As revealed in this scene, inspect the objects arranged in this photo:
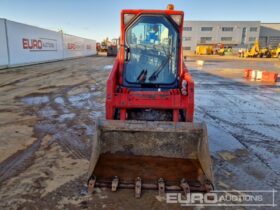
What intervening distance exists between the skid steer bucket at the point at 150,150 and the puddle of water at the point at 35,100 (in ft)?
16.8

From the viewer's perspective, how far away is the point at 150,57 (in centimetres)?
538

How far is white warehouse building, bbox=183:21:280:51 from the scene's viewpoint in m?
69.4

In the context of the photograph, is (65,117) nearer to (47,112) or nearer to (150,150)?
(47,112)

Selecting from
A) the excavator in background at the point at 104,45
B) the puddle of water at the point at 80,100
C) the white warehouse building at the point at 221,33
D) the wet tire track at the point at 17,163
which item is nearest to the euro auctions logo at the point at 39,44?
the puddle of water at the point at 80,100

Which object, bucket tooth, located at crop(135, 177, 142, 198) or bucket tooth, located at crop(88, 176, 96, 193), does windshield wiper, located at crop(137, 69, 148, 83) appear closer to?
bucket tooth, located at crop(135, 177, 142, 198)

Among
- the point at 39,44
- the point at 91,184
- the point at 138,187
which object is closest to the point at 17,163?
the point at 91,184

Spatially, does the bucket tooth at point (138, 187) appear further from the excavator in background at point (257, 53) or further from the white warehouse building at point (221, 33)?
the white warehouse building at point (221, 33)

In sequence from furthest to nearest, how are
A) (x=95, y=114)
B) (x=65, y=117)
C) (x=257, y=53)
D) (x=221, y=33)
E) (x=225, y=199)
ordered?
1. (x=221, y=33)
2. (x=257, y=53)
3. (x=95, y=114)
4. (x=65, y=117)
5. (x=225, y=199)

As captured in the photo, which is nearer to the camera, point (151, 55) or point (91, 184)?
point (91, 184)

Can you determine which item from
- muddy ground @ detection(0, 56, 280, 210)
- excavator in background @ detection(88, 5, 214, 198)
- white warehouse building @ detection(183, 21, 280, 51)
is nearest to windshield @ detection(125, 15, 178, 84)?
excavator in background @ detection(88, 5, 214, 198)

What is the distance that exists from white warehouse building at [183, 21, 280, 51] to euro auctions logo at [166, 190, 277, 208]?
6900 cm

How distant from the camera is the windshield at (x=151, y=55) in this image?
17.2 ft

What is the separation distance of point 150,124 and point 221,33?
73.1 meters

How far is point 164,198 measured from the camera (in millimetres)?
3121
